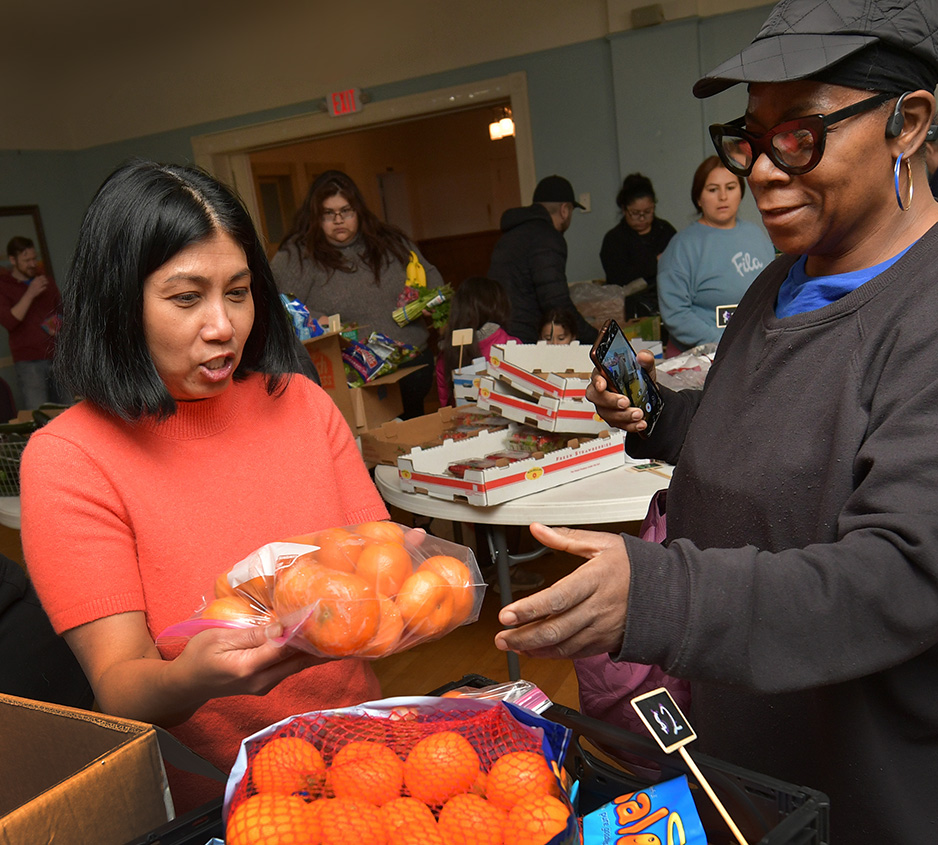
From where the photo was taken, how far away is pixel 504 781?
2.42 ft

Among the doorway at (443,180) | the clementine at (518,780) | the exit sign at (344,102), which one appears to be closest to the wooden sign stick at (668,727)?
the clementine at (518,780)

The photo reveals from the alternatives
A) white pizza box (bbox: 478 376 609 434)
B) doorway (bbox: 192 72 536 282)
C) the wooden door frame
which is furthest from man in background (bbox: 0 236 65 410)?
white pizza box (bbox: 478 376 609 434)

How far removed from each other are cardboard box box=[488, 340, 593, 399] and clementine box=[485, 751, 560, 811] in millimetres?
1642

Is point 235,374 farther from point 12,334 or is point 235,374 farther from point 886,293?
point 12,334

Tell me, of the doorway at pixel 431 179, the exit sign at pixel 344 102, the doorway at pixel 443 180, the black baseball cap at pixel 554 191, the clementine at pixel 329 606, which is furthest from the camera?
the doorway at pixel 443 180

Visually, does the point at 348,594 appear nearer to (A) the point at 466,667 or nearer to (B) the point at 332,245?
(A) the point at 466,667

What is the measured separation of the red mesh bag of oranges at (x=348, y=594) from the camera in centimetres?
83

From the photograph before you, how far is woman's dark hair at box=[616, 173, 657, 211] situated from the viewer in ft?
19.1

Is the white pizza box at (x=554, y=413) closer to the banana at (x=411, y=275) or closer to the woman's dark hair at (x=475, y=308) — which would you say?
the woman's dark hair at (x=475, y=308)

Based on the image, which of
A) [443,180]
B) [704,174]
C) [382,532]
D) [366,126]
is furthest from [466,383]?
[443,180]

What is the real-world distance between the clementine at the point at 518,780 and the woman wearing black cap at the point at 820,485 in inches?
3.9

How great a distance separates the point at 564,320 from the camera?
13.3ft

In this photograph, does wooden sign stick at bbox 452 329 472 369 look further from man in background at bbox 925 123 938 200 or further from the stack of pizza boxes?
man in background at bbox 925 123 938 200

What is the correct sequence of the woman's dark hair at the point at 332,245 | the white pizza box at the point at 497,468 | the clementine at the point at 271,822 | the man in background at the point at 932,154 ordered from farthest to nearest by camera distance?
the woman's dark hair at the point at 332,245 → the white pizza box at the point at 497,468 → the man in background at the point at 932,154 → the clementine at the point at 271,822
